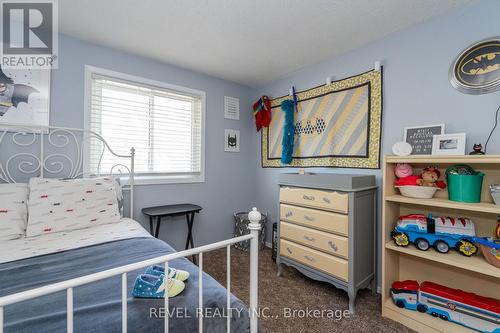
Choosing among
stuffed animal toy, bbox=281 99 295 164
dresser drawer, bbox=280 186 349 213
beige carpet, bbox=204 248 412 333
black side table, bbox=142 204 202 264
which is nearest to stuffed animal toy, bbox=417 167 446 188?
dresser drawer, bbox=280 186 349 213

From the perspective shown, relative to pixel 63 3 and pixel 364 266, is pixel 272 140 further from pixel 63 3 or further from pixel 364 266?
pixel 63 3

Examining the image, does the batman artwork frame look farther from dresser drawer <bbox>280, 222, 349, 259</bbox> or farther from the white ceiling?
dresser drawer <bbox>280, 222, 349, 259</bbox>

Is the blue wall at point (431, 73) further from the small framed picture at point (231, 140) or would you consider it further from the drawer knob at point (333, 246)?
the small framed picture at point (231, 140)

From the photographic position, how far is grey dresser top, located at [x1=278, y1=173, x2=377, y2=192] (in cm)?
176

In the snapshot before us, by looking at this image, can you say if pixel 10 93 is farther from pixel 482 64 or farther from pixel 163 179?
pixel 482 64

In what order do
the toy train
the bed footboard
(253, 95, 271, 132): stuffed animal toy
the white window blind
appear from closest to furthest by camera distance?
1. the bed footboard
2. the toy train
3. the white window blind
4. (253, 95, 271, 132): stuffed animal toy

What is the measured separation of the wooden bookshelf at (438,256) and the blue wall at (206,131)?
1.87 m

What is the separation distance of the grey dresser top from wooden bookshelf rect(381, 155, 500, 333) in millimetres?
177

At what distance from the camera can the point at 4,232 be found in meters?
1.46

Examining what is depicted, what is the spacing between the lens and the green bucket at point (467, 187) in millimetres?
1429

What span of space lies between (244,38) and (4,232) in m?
2.24

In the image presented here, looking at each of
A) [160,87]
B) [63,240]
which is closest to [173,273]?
[63,240]

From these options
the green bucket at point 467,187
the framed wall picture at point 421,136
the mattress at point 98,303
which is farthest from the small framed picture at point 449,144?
the mattress at point 98,303

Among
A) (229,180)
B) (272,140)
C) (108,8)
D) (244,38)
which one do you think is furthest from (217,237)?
(108,8)
